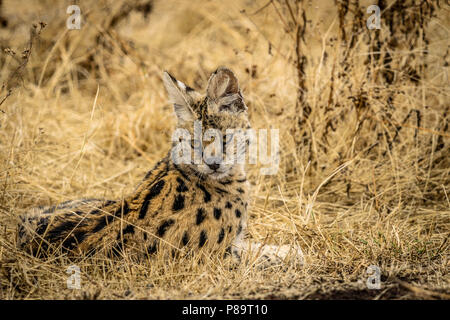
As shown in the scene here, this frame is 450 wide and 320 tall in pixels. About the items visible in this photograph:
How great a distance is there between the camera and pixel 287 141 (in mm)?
5590

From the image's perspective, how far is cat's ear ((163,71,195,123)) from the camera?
3.73m

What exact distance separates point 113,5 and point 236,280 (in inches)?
250

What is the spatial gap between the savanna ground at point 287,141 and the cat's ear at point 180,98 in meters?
0.60

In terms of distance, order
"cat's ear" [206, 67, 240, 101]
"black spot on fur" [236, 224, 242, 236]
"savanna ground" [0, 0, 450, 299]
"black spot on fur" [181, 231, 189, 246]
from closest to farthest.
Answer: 1. "savanna ground" [0, 0, 450, 299]
2. "black spot on fur" [181, 231, 189, 246]
3. "cat's ear" [206, 67, 240, 101]
4. "black spot on fur" [236, 224, 242, 236]

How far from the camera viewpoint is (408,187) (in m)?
4.87

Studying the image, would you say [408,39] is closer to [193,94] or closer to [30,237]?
[193,94]

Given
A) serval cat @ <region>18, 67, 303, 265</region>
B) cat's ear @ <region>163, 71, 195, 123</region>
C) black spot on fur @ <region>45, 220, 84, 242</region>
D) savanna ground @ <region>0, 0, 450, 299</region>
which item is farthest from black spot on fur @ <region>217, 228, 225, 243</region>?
black spot on fur @ <region>45, 220, 84, 242</region>

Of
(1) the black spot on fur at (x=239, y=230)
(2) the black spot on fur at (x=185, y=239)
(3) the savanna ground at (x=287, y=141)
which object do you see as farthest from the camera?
(1) the black spot on fur at (x=239, y=230)

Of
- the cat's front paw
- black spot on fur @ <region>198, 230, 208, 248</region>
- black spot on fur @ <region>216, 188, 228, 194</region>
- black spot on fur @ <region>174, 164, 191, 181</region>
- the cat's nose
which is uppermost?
the cat's nose

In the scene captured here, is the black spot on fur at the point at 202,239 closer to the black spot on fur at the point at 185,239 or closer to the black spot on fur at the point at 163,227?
the black spot on fur at the point at 185,239

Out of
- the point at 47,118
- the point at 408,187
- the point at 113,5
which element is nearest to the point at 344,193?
the point at 408,187

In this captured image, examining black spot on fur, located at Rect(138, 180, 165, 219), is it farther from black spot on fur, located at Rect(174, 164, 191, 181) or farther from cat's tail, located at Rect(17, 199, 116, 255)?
cat's tail, located at Rect(17, 199, 116, 255)

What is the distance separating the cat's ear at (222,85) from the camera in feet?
12.1

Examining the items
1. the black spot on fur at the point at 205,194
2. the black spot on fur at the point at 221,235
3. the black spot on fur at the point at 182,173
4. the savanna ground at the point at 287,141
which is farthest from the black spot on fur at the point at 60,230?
the black spot on fur at the point at 221,235
